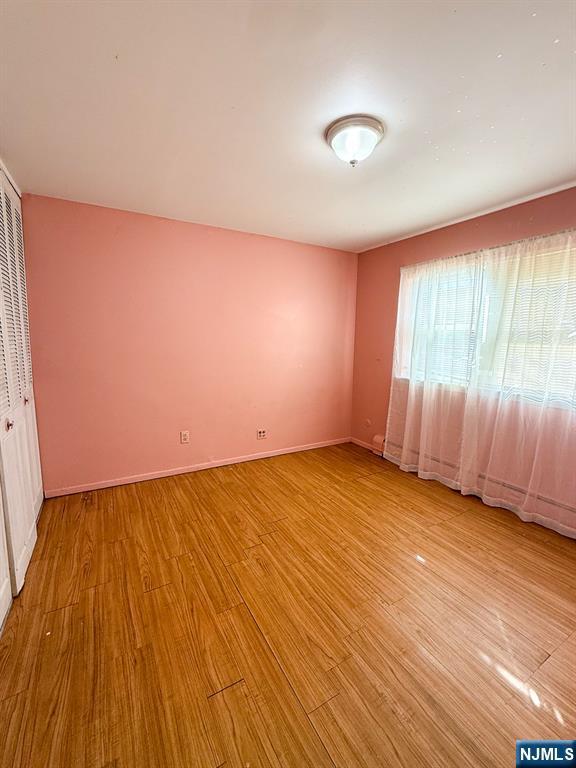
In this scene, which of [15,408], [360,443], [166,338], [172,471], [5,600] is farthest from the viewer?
[360,443]

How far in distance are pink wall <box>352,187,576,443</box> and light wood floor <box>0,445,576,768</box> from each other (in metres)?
1.69

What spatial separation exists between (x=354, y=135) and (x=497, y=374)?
2.11 meters

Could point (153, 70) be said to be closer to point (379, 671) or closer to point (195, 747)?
point (195, 747)

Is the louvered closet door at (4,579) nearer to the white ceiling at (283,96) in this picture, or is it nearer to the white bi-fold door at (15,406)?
the white bi-fold door at (15,406)

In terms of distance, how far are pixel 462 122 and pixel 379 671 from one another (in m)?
2.58

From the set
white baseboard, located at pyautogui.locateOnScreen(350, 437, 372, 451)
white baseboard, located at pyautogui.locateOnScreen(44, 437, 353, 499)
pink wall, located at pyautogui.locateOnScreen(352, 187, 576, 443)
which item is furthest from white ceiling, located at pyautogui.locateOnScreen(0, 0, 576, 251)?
white baseboard, located at pyautogui.locateOnScreen(350, 437, 372, 451)

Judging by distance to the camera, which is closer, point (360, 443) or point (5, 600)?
point (5, 600)

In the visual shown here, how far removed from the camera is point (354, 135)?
1.56 metres

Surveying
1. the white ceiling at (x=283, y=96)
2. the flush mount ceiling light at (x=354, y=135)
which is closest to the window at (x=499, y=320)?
the white ceiling at (x=283, y=96)

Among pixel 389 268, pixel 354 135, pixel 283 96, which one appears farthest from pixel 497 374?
pixel 283 96

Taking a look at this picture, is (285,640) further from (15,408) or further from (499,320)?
(499,320)

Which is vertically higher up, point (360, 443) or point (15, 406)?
point (15, 406)

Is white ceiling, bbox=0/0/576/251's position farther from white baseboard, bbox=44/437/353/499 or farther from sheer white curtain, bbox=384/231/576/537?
white baseboard, bbox=44/437/353/499

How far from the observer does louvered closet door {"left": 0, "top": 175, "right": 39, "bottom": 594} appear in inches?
65.0
